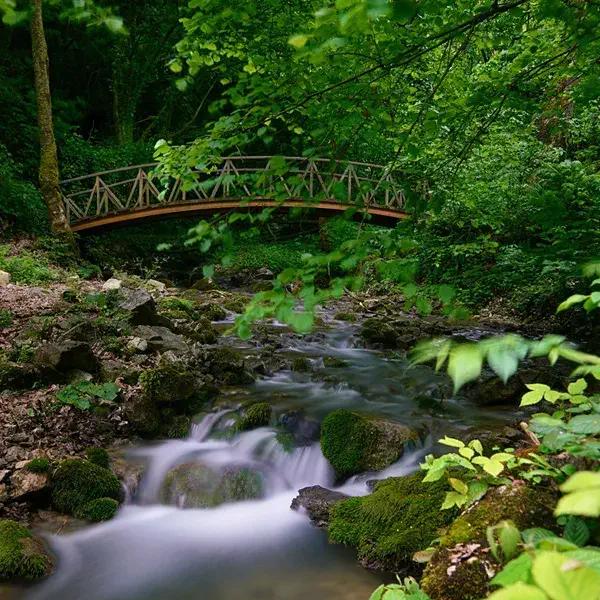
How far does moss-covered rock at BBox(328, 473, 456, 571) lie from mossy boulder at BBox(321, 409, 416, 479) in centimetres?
64

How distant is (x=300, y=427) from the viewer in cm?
563

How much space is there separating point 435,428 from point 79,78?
1952 centimetres

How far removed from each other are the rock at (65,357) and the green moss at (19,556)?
2078mm

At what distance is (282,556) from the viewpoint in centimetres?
400

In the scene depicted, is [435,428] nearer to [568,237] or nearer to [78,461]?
[568,237]

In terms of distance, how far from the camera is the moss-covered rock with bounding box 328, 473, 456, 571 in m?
3.39

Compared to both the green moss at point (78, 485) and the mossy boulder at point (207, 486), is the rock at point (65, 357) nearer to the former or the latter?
the green moss at point (78, 485)

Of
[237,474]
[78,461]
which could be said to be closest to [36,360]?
[78,461]

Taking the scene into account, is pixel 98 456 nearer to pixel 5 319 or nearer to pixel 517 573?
pixel 5 319

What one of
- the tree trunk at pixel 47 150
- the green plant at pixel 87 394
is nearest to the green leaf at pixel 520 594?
the green plant at pixel 87 394

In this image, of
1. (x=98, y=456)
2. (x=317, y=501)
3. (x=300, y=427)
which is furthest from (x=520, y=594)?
(x=300, y=427)

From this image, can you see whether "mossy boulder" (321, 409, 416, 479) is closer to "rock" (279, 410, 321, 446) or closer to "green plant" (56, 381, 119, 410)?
"rock" (279, 410, 321, 446)

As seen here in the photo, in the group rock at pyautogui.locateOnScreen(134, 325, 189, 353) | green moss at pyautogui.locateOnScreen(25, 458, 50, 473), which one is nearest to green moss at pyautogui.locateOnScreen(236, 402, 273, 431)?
rock at pyautogui.locateOnScreen(134, 325, 189, 353)

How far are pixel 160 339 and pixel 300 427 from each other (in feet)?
8.30
